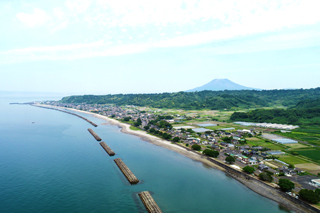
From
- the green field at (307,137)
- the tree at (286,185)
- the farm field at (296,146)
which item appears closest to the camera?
the tree at (286,185)

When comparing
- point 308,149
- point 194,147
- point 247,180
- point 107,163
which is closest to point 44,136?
point 107,163

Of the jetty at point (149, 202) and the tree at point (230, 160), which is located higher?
the tree at point (230, 160)

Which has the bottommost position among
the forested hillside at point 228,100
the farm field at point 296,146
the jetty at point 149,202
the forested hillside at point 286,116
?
the jetty at point 149,202

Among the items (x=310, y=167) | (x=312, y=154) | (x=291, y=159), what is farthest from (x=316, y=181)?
(x=312, y=154)

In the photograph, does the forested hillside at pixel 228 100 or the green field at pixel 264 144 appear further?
the forested hillside at pixel 228 100

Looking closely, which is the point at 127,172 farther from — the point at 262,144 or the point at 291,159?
the point at 262,144

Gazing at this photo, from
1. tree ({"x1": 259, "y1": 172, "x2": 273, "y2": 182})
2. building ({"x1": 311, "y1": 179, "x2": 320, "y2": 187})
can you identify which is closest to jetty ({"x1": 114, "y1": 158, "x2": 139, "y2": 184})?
tree ({"x1": 259, "y1": 172, "x2": 273, "y2": 182})

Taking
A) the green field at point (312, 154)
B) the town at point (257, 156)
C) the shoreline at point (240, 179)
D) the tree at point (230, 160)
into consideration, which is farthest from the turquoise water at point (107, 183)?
the green field at point (312, 154)

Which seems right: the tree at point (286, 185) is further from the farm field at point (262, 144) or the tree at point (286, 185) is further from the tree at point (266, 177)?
the farm field at point (262, 144)
